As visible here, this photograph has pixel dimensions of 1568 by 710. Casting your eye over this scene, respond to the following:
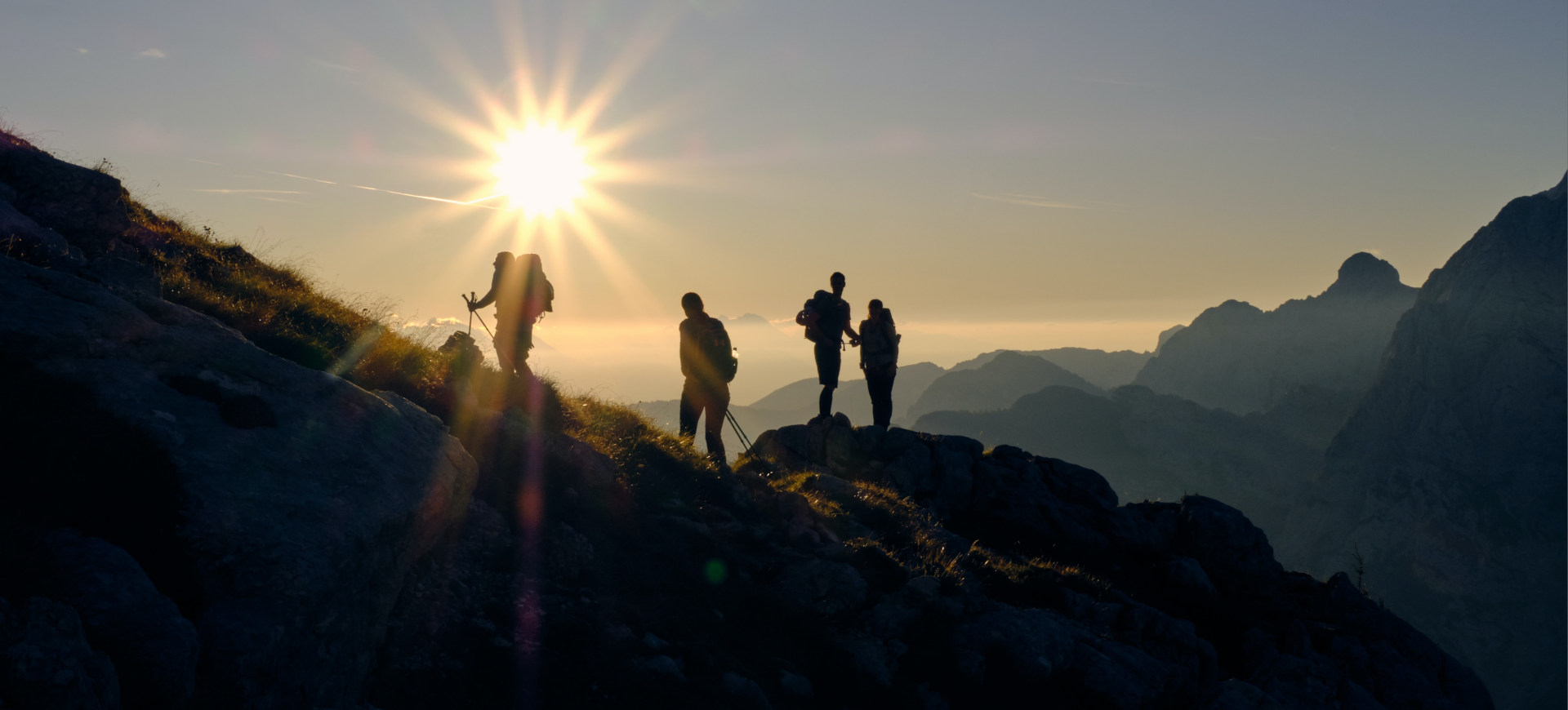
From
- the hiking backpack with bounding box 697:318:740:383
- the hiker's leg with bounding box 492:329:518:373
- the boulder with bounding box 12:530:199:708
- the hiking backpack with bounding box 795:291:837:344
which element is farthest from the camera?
the hiking backpack with bounding box 795:291:837:344

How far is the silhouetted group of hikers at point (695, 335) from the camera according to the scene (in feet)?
49.1

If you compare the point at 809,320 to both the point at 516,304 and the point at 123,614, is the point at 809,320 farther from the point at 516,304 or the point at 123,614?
the point at 123,614

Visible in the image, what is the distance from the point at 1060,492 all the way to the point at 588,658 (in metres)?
16.1

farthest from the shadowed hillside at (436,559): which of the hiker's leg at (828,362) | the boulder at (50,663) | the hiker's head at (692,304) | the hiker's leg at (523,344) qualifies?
the hiker's leg at (828,362)

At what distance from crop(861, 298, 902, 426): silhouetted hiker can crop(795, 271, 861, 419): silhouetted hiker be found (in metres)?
0.67

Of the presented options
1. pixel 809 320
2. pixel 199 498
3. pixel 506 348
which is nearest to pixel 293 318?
pixel 506 348

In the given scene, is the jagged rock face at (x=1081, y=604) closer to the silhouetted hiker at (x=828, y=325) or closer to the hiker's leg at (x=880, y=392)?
the hiker's leg at (x=880, y=392)

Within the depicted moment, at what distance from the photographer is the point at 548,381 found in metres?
14.1

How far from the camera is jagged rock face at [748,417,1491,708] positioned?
9922 millimetres

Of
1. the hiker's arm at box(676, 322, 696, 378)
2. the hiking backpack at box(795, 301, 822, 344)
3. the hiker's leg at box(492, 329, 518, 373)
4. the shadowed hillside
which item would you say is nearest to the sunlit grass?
the shadowed hillside

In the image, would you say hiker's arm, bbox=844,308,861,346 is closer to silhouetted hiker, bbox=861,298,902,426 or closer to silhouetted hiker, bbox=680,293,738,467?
silhouetted hiker, bbox=861,298,902,426

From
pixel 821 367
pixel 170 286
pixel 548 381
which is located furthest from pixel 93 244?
pixel 821 367

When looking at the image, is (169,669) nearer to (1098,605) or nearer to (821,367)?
(1098,605)

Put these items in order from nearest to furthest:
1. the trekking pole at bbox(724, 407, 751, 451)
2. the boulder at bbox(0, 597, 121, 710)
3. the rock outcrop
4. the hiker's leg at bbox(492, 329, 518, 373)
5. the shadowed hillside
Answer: the boulder at bbox(0, 597, 121, 710) < the rock outcrop < the shadowed hillside < the hiker's leg at bbox(492, 329, 518, 373) < the trekking pole at bbox(724, 407, 751, 451)
